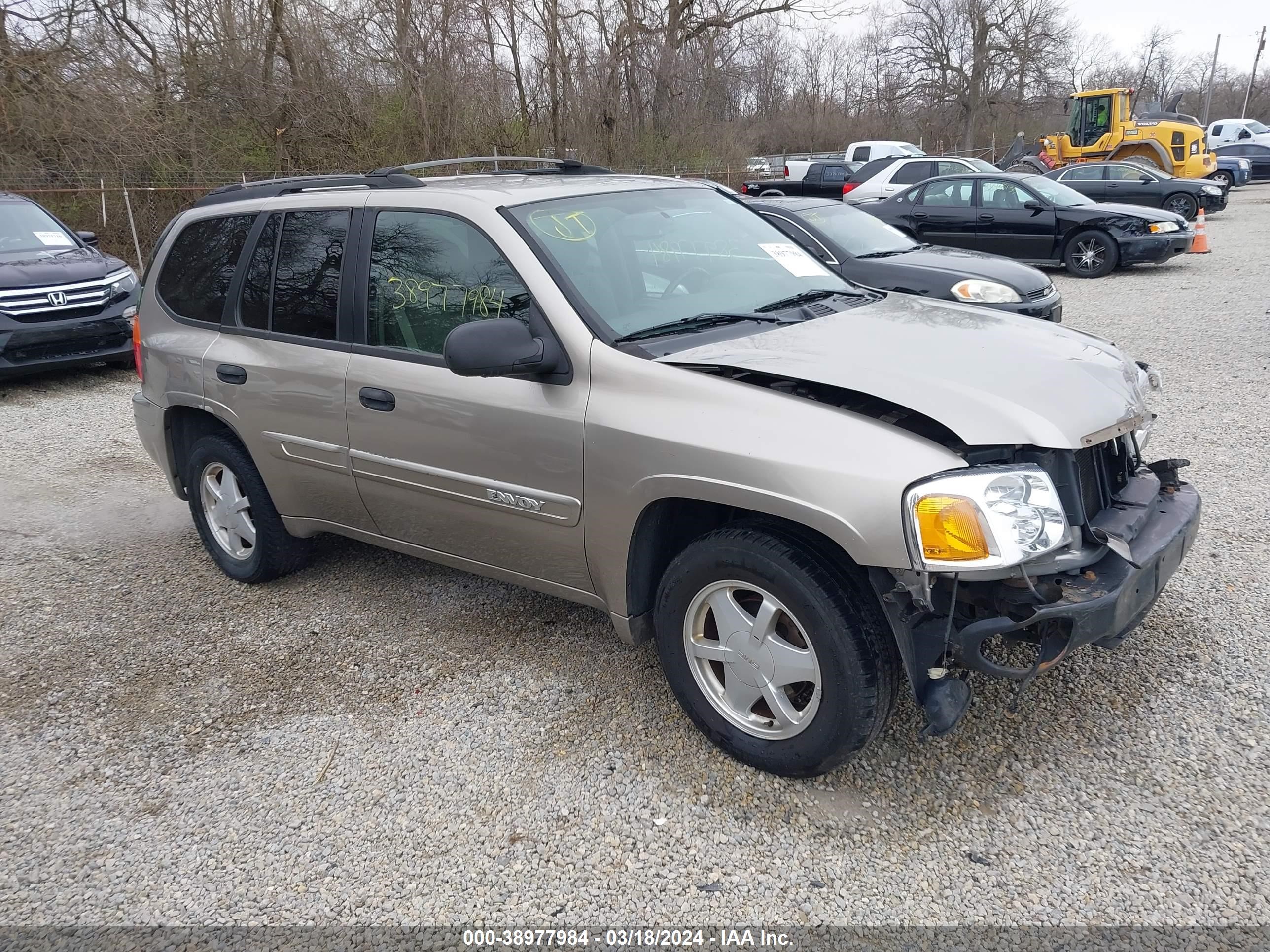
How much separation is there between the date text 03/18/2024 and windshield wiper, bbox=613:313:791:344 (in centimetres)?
176

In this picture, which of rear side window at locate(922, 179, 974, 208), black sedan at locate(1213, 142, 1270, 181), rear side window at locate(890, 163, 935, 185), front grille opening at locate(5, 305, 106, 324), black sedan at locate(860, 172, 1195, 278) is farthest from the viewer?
black sedan at locate(1213, 142, 1270, 181)

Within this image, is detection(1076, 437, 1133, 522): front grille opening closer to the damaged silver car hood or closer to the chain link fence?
the damaged silver car hood

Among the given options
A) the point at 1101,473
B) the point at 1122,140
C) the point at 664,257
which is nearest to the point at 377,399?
the point at 664,257

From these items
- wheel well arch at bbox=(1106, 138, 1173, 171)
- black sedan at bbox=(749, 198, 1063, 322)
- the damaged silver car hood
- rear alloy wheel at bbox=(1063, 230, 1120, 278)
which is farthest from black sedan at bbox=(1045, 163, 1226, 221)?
the damaged silver car hood

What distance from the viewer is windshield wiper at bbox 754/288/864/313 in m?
3.68

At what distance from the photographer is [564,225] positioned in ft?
11.8

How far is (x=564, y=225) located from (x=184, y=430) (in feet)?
8.07

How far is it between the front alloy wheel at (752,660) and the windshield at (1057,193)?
1302cm

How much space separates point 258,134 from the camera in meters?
19.5

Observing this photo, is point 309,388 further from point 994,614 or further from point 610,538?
point 994,614

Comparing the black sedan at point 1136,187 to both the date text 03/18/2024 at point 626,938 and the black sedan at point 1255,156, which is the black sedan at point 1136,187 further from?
the black sedan at point 1255,156

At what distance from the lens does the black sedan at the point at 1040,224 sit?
543 inches

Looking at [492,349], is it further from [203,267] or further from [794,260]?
[203,267]

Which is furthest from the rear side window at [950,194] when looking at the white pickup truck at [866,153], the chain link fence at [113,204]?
the white pickup truck at [866,153]
